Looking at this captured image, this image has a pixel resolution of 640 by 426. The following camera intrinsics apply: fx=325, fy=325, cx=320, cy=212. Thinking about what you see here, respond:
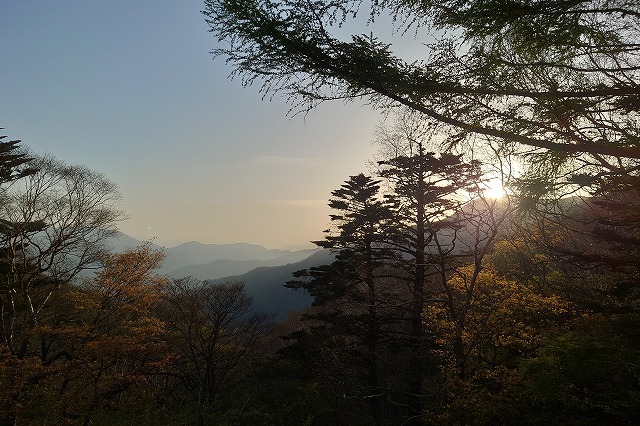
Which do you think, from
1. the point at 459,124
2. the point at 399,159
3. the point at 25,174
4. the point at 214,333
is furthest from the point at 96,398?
the point at 459,124

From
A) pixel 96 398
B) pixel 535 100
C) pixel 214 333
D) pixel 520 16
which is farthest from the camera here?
pixel 214 333

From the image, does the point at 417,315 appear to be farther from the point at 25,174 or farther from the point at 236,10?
the point at 25,174

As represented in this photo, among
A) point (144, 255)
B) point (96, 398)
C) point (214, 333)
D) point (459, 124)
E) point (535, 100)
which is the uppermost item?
point (535, 100)

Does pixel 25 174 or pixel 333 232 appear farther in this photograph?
pixel 333 232

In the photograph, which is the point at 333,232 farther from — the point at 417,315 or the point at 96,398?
the point at 96,398

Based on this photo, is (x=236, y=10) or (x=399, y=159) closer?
(x=236, y=10)

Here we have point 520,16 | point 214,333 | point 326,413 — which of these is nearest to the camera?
point 520,16

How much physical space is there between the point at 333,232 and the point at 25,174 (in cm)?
1512

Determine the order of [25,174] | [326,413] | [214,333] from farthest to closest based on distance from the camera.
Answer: [326,413]
[214,333]
[25,174]

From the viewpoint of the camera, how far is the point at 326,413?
62.5ft

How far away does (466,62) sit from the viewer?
13.6 feet

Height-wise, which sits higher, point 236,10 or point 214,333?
point 236,10

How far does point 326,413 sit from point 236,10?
20850 millimetres

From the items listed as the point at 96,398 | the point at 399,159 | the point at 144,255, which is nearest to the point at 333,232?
the point at 399,159
